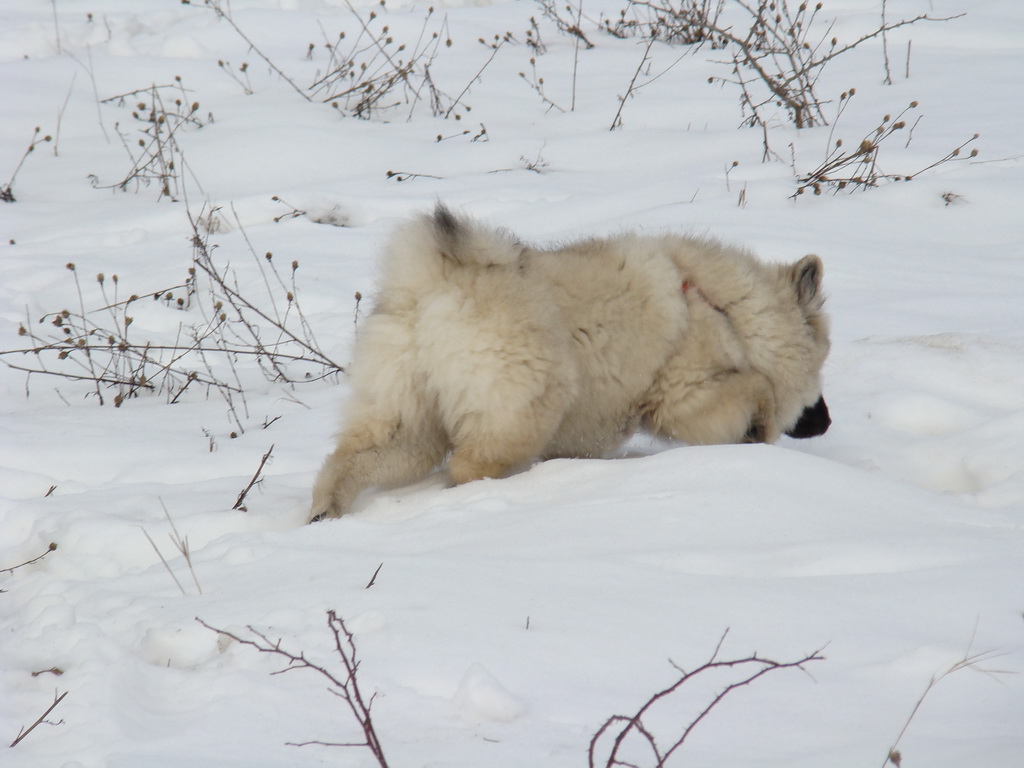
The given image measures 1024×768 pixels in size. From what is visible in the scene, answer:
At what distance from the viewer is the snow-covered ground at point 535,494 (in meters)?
2.11

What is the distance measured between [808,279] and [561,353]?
4.94ft

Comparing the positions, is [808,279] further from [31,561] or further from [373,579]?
[31,561]

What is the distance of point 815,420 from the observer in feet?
15.2

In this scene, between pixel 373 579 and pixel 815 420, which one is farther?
pixel 815 420

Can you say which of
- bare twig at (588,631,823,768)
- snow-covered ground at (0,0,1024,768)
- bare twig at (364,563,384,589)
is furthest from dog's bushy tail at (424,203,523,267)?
bare twig at (588,631,823,768)

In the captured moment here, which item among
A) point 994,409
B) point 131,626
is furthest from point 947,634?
point 994,409

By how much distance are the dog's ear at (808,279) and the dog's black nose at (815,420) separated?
1.61 feet

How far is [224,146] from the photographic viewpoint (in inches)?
353

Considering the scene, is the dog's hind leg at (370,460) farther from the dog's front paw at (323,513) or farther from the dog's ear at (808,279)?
the dog's ear at (808,279)

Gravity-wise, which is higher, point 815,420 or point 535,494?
point 535,494

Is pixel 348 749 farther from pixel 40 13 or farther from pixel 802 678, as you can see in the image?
pixel 40 13

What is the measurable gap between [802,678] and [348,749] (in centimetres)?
102

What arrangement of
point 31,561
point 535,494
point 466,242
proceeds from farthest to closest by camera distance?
point 466,242
point 535,494
point 31,561

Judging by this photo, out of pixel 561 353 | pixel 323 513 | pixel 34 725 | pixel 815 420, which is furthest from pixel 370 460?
pixel 815 420
